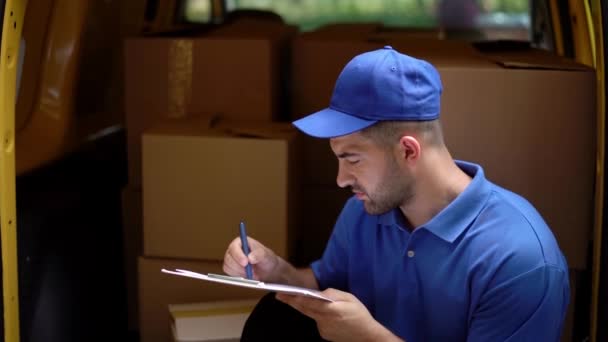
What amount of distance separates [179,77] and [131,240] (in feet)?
2.02

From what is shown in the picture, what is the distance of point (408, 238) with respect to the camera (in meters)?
1.78

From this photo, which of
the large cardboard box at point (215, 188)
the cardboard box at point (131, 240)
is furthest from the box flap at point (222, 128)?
the cardboard box at point (131, 240)

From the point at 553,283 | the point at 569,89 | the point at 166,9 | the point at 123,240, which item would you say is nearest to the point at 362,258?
the point at 553,283

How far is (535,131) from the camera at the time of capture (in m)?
1.95

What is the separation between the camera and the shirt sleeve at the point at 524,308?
1.58 meters

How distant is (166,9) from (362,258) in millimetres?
2021

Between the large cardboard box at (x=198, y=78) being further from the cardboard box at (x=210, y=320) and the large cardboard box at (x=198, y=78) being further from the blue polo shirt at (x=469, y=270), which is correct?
the blue polo shirt at (x=469, y=270)

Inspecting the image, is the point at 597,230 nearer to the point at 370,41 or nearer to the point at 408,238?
the point at 408,238

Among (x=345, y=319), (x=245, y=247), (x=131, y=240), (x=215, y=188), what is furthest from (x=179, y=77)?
(x=345, y=319)

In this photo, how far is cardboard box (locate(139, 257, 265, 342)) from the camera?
8.03 feet

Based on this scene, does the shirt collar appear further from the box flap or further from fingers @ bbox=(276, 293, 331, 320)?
the box flap

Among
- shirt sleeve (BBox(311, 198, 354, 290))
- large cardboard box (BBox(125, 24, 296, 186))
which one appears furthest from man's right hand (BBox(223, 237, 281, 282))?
large cardboard box (BBox(125, 24, 296, 186))

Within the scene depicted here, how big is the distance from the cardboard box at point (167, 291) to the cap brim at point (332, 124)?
2.72 feet

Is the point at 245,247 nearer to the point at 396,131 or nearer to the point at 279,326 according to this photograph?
the point at 279,326
